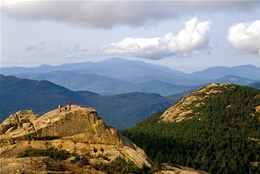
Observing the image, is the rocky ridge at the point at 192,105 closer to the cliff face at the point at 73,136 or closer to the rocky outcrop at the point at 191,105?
the rocky outcrop at the point at 191,105

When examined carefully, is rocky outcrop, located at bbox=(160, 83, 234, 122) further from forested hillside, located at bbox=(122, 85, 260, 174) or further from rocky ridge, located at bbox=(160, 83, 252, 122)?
forested hillside, located at bbox=(122, 85, 260, 174)

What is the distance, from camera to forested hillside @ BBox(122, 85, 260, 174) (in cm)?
9504

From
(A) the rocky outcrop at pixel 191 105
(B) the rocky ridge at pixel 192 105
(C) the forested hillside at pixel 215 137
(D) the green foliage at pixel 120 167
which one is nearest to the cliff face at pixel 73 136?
(D) the green foliage at pixel 120 167

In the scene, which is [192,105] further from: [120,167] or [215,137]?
[120,167]

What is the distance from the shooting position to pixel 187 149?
4114 inches

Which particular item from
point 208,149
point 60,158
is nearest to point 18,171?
point 60,158

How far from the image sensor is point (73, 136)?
42.2 meters

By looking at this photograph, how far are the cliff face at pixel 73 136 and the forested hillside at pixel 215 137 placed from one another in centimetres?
4416

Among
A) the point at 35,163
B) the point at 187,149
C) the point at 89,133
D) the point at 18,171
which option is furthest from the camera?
the point at 187,149

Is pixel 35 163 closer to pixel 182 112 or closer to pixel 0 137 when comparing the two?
pixel 0 137

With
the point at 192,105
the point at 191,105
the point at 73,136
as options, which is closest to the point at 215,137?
the point at 192,105

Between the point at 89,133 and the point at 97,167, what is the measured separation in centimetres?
885

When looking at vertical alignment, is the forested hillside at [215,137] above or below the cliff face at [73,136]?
below

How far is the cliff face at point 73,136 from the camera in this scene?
39.9 m
